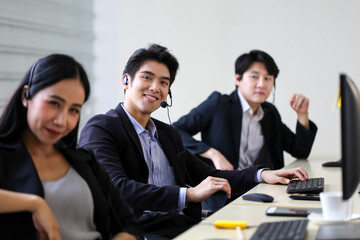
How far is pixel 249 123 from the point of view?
328cm

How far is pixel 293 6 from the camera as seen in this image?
4.23 meters

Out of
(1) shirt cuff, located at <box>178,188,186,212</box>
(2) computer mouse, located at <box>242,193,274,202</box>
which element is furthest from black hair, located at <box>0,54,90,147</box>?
(2) computer mouse, located at <box>242,193,274,202</box>

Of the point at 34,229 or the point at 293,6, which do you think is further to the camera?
the point at 293,6

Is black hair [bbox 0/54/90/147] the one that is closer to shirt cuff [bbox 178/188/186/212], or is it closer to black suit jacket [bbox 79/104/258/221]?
black suit jacket [bbox 79/104/258/221]

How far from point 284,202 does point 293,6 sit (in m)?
2.87

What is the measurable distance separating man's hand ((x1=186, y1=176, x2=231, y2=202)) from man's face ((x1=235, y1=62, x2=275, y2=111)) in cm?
151

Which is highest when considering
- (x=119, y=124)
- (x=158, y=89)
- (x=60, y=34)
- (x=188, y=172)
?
(x=60, y=34)

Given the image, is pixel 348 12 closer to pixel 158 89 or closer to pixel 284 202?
pixel 158 89

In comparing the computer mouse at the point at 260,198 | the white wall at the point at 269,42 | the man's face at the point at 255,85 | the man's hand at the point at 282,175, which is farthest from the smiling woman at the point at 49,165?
the white wall at the point at 269,42

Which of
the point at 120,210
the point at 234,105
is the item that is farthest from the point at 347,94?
the point at 234,105

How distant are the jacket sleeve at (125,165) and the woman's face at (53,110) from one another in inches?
18.5

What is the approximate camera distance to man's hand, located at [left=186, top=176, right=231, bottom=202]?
181cm

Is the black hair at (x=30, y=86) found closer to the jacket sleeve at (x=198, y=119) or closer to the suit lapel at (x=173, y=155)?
the suit lapel at (x=173, y=155)

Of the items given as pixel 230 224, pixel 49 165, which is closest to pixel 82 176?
pixel 49 165
